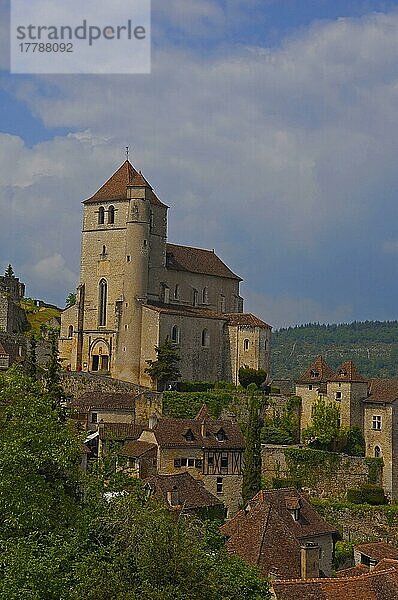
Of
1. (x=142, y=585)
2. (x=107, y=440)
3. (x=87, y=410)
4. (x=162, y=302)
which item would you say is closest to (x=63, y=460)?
(x=142, y=585)

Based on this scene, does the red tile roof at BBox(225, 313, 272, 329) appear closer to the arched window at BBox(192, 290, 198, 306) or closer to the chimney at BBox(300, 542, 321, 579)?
the arched window at BBox(192, 290, 198, 306)

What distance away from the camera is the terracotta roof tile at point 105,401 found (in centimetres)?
6153

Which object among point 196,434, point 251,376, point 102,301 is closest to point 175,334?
point 251,376

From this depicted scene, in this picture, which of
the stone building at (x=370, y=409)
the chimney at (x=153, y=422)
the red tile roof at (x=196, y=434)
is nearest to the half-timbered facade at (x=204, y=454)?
the red tile roof at (x=196, y=434)

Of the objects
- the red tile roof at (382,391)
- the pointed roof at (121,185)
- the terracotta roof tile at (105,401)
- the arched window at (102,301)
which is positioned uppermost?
the pointed roof at (121,185)

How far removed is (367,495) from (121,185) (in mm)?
32055

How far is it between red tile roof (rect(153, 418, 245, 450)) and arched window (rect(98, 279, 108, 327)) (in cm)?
1748

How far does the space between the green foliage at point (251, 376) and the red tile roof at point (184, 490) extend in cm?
2224

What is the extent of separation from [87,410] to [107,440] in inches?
207

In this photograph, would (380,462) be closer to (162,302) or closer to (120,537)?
(162,302)

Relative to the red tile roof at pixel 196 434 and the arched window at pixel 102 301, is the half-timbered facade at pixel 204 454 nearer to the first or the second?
the red tile roof at pixel 196 434

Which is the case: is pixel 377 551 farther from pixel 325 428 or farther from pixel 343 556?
pixel 325 428

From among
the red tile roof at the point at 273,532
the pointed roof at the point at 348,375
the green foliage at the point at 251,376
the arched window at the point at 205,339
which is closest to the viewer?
the red tile roof at the point at 273,532

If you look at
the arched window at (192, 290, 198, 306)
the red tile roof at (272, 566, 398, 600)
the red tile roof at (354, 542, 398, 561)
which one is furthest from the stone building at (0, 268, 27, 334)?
the red tile roof at (272, 566, 398, 600)
